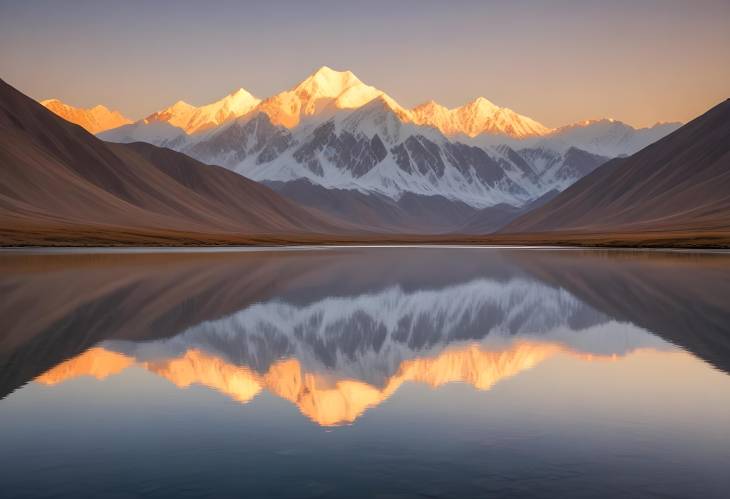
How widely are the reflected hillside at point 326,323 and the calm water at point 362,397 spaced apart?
14cm

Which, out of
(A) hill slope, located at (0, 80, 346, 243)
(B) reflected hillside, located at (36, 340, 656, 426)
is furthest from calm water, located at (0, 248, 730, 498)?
(A) hill slope, located at (0, 80, 346, 243)

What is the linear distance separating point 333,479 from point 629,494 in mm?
3931

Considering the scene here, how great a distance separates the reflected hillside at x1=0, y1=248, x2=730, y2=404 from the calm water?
5.4 inches

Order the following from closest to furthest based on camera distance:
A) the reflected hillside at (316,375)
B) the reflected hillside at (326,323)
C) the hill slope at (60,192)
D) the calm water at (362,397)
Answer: the calm water at (362,397) < the reflected hillside at (316,375) < the reflected hillside at (326,323) < the hill slope at (60,192)

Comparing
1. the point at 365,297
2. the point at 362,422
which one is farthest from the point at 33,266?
the point at 362,422

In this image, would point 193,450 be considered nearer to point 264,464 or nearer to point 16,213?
point 264,464

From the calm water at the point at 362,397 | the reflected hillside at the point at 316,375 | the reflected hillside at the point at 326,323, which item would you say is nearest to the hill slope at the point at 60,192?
the reflected hillside at the point at 326,323

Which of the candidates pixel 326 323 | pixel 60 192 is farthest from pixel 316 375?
pixel 60 192

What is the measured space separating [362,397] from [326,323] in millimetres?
12799

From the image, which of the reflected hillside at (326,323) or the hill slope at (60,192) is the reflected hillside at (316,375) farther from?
the hill slope at (60,192)

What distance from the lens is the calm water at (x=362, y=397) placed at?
11031mm

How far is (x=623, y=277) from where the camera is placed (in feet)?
171

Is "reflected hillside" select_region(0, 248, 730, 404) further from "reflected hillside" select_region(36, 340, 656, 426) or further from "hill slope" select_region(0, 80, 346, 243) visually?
"hill slope" select_region(0, 80, 346, 243)

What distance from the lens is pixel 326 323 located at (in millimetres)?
29391
